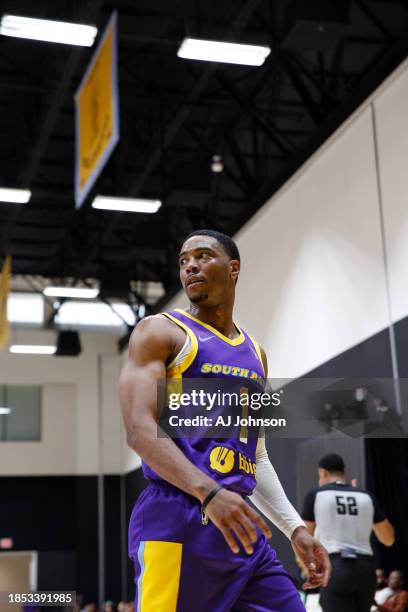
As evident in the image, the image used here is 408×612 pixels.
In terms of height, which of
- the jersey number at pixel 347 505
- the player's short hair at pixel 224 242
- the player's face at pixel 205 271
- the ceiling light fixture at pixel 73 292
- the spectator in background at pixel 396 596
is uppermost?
the ceiling light fixture at pixel 73 292

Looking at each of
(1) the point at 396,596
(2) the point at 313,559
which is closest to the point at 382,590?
(1) the point at 396,596

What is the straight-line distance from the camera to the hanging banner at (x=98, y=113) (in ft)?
27.2

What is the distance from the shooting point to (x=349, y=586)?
19.2 ft

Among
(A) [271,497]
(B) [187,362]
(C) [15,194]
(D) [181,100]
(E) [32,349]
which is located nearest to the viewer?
(B) [187,362]

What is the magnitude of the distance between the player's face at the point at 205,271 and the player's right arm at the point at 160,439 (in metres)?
0.17

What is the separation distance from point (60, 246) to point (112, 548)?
273 inches

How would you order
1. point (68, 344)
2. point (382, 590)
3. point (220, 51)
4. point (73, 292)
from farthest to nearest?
point (68, 344) → point (73, 292) → point (220, 51) → point (382, 590)

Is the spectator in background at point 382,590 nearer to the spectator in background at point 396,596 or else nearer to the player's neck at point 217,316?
the spectator in background at point 396,596

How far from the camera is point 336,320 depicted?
9.92 m

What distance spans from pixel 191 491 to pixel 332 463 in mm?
3386

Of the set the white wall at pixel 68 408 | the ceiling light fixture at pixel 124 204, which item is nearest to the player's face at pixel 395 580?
the ceiling light fixture at pixel 124 204

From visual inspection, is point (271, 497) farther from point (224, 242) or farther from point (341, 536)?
point (341, 536)

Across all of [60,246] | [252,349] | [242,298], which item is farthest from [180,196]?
[252,349]

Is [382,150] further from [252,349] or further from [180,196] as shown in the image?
[252,349]
